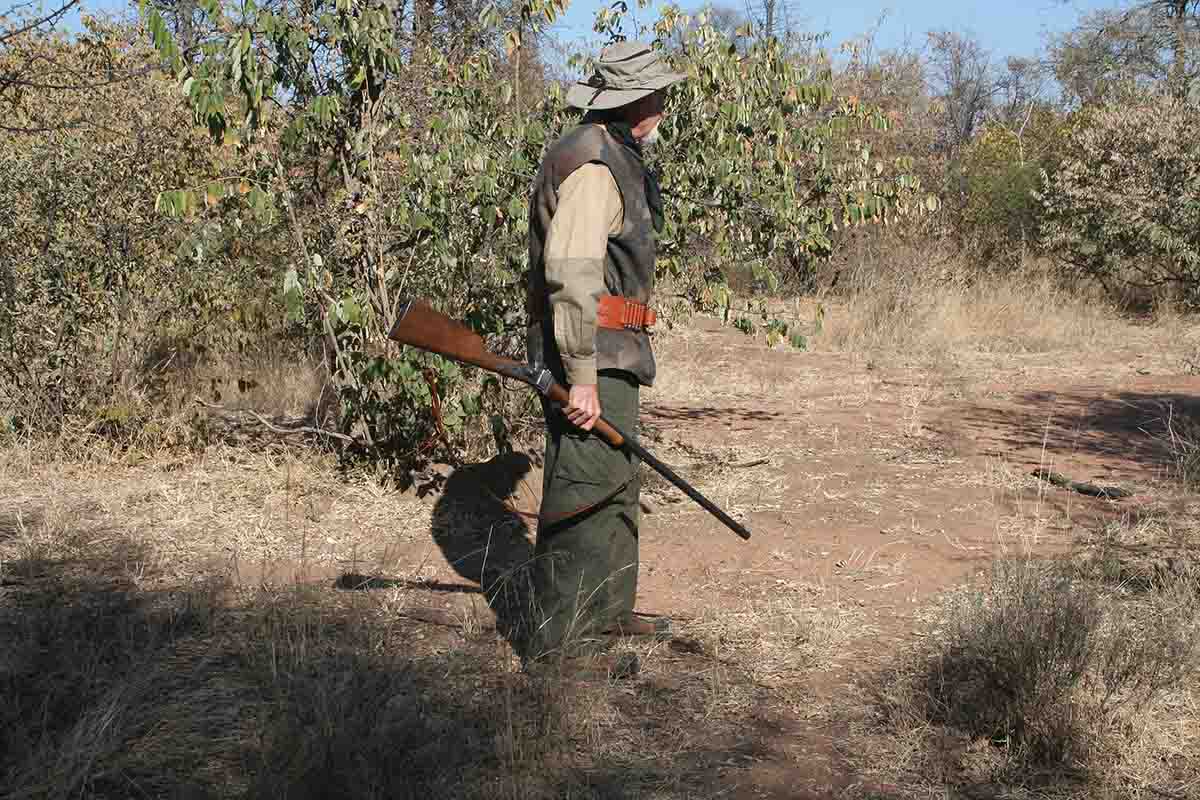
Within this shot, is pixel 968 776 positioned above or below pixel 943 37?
below

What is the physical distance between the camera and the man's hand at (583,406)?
351cm

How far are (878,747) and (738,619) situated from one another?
3.42 ft

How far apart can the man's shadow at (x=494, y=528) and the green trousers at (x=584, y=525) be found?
1.26ft

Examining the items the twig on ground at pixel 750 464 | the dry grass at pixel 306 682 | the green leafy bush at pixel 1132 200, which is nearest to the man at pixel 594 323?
the dry grass at pixel 306 682

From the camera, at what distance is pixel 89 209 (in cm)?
608

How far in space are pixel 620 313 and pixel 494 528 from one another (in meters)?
2.00

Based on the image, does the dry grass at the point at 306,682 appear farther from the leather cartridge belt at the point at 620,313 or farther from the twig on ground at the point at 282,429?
the leather cartridge belt at the point at 620,313

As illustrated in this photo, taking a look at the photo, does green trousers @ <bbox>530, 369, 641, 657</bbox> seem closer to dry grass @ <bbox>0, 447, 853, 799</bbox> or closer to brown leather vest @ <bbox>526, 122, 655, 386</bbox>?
brown leather vest @ <bbox>526, 122, 655, 386</bbox>

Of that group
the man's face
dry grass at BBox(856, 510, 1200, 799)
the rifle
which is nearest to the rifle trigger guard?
the rifle

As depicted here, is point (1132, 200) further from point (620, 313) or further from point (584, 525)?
point (584, 525)

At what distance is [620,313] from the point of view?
364cm

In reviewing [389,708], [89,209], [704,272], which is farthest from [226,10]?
[389,708]

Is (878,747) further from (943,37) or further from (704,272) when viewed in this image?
(943,37)

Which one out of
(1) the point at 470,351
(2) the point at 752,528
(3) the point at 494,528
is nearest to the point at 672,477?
(1) the point at 470,351
